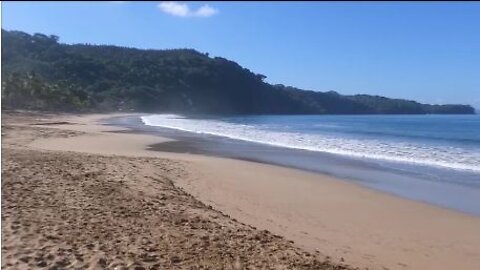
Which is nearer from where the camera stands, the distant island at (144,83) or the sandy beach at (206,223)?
the sandy beach at (206,223)

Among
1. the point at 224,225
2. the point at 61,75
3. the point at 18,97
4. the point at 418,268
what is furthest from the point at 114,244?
the point at 61,75

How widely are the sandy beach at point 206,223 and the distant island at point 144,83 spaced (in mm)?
56313

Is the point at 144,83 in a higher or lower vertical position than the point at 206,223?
higher

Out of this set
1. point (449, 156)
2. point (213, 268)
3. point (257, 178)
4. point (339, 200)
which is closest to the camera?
point (213, 268)

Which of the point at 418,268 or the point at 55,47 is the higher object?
the point at 55,47

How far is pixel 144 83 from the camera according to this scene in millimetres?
94938

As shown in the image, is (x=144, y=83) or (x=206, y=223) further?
(x=144, y=83)

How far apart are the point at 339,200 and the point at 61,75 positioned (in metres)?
87.4

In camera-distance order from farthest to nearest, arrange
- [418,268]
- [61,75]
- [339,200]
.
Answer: [61,75]
[339,200]
[418,268]

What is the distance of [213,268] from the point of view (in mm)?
5223

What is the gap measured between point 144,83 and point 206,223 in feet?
297

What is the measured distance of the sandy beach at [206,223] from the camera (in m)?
5.48

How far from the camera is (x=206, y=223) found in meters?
7.04

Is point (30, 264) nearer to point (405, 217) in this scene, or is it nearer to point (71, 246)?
point (71, 246)
